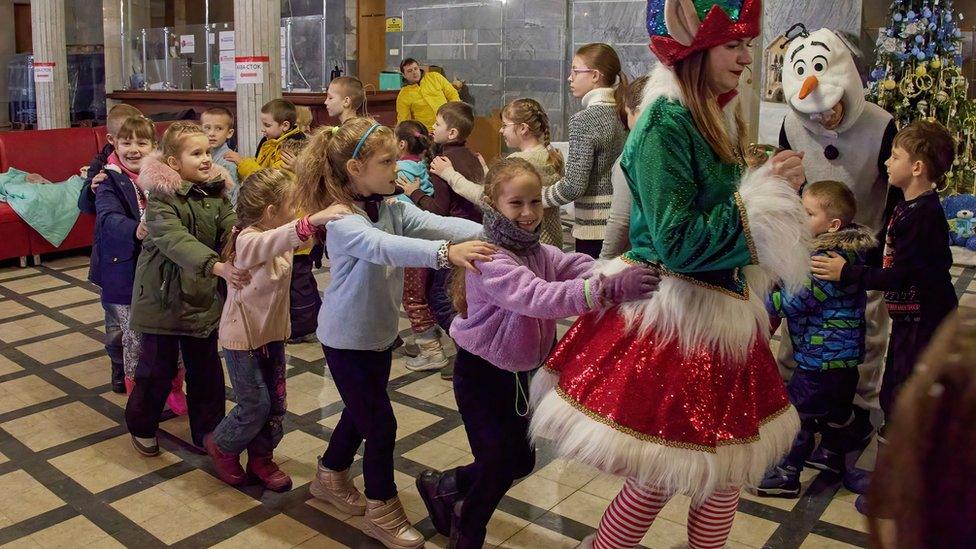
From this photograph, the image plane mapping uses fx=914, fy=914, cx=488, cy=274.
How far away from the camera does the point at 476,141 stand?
1076 centimetres

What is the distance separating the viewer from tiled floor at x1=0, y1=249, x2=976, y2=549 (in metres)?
2.91

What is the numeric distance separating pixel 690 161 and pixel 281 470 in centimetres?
204

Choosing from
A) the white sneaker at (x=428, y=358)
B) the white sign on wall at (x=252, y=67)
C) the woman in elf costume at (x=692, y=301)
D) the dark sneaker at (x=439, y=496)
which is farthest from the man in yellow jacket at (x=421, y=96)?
the woman in elf costume at (x=692, y=301)

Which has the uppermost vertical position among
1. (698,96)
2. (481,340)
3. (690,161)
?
(698,96)

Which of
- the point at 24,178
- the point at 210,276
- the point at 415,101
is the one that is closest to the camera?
the point at 210,276

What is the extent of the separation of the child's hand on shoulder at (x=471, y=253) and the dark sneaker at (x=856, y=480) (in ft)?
5.80

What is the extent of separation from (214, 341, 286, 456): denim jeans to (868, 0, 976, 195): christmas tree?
19.8ft

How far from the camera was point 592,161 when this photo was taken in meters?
3.78

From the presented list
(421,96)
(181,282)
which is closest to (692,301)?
(181,282)

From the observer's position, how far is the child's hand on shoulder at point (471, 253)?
2.23 metres

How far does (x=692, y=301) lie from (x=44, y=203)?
20.6 feet

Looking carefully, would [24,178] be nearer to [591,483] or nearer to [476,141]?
[476,141]

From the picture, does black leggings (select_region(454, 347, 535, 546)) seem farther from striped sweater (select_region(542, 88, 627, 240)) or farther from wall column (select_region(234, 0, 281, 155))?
wall column (select_region(234, 0, 281, 155))

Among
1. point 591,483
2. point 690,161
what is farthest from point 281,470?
point 690,161
